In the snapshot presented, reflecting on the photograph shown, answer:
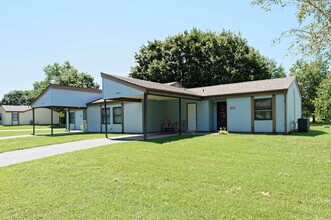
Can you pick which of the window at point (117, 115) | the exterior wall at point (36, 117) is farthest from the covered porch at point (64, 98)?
the exterior wall at point (36, 117)

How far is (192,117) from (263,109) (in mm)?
5126

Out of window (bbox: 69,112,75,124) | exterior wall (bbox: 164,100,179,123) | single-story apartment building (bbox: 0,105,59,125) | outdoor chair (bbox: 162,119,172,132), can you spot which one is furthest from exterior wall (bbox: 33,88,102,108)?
single-story apartment building (bbox: 0,105,59,125)

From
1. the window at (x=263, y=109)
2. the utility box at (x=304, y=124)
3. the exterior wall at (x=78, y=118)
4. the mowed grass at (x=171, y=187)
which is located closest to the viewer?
the mowed grass at (x=171, y=187)

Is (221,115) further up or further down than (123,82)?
further down

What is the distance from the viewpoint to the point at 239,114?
15.5 m

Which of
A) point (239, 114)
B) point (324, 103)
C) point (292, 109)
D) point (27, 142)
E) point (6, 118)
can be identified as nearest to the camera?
point (27, 142)

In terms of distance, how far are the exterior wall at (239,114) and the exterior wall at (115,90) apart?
6507mm

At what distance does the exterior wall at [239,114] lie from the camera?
15.2 meters

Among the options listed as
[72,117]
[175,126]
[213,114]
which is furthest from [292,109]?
[72,117]

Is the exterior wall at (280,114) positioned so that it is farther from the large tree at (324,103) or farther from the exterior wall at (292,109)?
the large tree at (324,103)

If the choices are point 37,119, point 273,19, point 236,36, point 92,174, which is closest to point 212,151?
point 92,174

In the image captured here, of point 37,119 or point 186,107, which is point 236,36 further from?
point 37,119

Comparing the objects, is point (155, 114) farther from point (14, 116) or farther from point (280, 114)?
point (14, 116)

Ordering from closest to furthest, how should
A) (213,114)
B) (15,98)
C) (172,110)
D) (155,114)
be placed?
(213,114) < (155,114) < (172,110) < (15,98)
